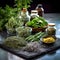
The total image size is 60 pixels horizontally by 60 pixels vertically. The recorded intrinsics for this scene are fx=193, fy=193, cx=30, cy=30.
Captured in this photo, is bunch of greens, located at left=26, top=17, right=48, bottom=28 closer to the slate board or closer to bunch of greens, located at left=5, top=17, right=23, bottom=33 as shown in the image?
bunch of greens, located at left=5, top=17, right=23, bottom=33

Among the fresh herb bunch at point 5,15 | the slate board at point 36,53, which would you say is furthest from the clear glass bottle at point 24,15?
the slate board at point 36,53

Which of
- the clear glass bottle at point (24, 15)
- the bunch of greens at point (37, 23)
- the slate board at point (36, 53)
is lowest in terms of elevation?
the slate board at point (36, 53)

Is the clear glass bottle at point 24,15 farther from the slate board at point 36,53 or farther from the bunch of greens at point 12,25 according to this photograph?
the slate board at point 36,53

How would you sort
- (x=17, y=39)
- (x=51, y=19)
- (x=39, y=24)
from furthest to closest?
(x=51, y=19)
(x=39, y=24)
(x=17, y=39)

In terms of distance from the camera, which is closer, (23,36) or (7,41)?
(7,41)

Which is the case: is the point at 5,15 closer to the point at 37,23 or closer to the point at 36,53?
the point at 37,23

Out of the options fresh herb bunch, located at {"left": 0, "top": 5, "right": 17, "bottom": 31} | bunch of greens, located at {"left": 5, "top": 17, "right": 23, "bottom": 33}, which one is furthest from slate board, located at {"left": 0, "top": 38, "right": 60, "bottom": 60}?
fresh herb bunch, located at {"left": 0, "top": 5, "right": 17, "bottom": 31}

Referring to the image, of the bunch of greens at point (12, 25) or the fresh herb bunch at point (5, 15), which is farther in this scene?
the fresh herb bunch at point (5, 15)

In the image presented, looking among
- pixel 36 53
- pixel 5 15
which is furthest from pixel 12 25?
pixel 36 53

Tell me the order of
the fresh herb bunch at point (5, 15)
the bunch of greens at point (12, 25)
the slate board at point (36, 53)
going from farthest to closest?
the fresh herb bunch at point (5, 15) → the bunch of greens at point (12, 25) → the slate board at point (36, 53)

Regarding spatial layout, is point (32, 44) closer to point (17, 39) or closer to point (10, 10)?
point (17, 39)

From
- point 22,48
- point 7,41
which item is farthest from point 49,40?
point 7,41

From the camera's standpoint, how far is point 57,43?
1.51 metres

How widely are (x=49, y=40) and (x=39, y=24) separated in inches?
16.1
